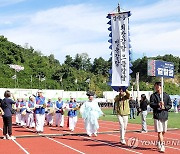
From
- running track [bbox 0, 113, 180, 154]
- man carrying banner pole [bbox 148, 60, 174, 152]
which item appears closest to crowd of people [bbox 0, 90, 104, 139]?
running track [bbox 0, 113, 180, 154]

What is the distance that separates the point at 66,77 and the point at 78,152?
64407mm

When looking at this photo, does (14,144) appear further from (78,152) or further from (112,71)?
(112,71)

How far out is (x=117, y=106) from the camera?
1194 centimetres

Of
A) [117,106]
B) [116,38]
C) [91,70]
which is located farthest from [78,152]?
[91,70]

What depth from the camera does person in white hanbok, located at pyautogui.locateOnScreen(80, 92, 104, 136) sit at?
1405 centimetres

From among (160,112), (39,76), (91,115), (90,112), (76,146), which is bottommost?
(76,146)

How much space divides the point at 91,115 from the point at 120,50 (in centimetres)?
343

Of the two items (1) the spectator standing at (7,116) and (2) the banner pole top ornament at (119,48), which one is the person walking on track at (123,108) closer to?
(2) the banner pole top ornament at (119,48)

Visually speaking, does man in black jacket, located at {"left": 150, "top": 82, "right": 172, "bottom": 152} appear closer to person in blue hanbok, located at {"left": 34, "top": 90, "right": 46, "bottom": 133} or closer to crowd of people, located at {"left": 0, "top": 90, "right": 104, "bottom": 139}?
crowd of people, located at {"left": 0, "top": 90, "right": 104, "bottom": 139}

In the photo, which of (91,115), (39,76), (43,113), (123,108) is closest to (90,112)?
(91,115)

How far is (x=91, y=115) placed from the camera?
14203 millimetres

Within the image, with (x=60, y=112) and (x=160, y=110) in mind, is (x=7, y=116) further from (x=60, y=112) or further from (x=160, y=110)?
(x=60, y=112)

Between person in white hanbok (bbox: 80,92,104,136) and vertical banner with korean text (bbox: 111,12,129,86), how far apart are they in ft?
8.26

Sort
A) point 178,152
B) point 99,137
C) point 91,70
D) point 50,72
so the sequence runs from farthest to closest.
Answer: point 91,70
point 50,72
point 99,137
point 178,152
